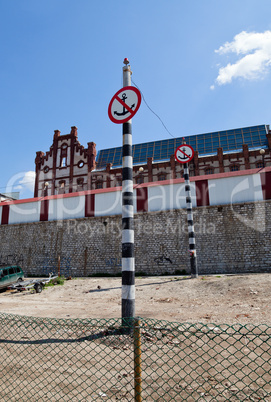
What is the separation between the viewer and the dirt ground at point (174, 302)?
6.74 metres

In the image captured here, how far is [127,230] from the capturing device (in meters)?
5.52

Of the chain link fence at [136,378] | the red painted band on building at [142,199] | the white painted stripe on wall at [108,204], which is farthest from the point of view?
the white painted stripe on wall at [108,204]

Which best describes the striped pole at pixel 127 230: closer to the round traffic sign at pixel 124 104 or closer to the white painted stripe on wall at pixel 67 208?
the round traffic sign at pixel 124 104

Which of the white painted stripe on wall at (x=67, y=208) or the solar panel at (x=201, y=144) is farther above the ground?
the solar panel at (x=201, y=144)

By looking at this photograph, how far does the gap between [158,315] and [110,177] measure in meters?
27.2

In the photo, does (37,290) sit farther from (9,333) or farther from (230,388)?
(230,388)

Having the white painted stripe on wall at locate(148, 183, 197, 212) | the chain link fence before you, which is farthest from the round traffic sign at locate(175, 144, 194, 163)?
the chain link fence

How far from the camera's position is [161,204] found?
19375 millimetres

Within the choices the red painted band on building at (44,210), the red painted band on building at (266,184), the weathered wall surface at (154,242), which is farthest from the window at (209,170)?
the red painted band on building at (44,210)

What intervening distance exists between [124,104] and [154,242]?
14.0m

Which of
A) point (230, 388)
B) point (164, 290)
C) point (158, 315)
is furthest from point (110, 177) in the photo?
point (230, 388)

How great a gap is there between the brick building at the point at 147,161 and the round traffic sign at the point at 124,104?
26.0 m

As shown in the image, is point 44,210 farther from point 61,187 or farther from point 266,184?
point 266,184

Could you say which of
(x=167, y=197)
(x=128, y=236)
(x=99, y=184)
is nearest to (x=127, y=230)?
(x=128, y=236)
